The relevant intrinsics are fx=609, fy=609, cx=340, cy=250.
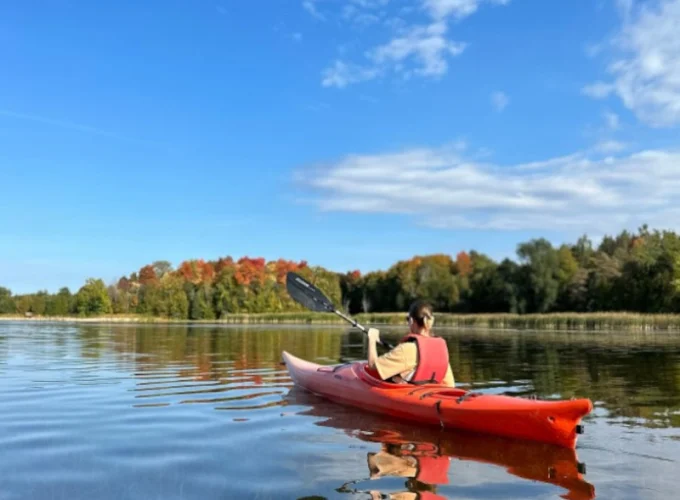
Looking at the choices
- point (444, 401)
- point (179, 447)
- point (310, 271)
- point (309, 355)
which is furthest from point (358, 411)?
point (310, 271)

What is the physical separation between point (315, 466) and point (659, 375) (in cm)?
879

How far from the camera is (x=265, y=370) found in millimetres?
12742

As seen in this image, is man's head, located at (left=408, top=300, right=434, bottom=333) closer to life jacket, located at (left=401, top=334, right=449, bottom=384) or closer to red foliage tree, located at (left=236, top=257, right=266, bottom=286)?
life jacket, located at (left=401, top=334, right=449, bottom=384)

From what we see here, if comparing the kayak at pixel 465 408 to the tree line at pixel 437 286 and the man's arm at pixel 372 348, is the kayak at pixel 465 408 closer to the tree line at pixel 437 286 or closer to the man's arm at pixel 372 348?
the man's arm at pixel 372 348

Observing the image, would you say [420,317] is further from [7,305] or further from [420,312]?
[7,305]

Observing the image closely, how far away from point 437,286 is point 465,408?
227 feet

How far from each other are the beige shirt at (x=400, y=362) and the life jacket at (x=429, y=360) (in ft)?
0.19

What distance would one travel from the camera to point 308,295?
10664mm

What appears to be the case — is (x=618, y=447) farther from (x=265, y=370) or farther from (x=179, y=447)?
(x=265, y=370)

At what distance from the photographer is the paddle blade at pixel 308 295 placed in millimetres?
10492

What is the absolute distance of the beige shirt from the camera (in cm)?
674

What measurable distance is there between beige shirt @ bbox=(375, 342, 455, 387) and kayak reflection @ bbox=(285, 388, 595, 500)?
56cm

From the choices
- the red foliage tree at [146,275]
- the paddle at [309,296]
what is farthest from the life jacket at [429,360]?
the red foliage tree at [146,275]

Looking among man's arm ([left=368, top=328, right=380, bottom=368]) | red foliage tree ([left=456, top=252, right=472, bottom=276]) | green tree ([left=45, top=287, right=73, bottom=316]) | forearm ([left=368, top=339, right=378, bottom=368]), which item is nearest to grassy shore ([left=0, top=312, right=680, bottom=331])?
red foliage tree ([left=456, top=252, right=472, bottom=276])
